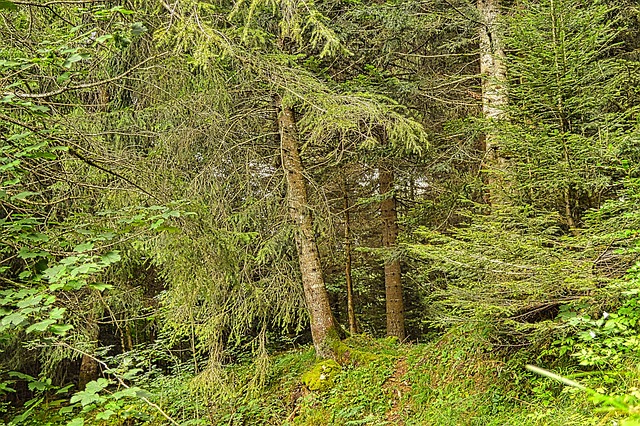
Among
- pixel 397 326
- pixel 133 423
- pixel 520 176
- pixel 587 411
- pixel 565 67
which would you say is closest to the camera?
pixel 587 411

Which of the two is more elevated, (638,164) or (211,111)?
(211,111)

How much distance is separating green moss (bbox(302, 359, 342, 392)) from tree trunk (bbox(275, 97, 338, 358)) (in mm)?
193

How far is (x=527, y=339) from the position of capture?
3820 millimetres

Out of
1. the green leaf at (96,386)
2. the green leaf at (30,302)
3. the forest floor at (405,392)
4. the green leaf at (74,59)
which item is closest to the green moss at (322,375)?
the forest floor at (405,392)

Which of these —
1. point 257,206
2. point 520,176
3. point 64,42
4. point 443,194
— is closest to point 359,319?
point 443,194

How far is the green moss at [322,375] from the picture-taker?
17.8 ft

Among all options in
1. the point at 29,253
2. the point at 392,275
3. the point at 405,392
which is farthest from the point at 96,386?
the point at 392,275

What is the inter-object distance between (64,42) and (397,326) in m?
6.59

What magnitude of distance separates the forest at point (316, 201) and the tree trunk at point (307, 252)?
29mm

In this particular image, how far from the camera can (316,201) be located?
6367 mm

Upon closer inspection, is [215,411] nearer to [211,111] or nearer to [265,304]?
[265,304]

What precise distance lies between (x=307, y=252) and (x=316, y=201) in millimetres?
830

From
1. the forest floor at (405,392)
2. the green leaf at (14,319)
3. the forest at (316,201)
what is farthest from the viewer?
the forest floor at (405,392)

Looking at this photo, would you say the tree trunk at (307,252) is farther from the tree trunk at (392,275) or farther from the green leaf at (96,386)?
the green leaf at (96,386)
